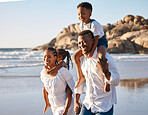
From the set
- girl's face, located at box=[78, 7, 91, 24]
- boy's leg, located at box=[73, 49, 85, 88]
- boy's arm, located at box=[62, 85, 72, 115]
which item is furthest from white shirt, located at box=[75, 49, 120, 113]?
girl's face, located at box=[78, 7, 91, 24]

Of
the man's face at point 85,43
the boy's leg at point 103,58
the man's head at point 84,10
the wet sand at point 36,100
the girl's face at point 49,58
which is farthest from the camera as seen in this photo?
the wet sand at point 36,100

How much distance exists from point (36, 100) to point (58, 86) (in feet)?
12.3

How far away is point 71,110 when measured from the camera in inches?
132

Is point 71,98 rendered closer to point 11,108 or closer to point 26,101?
point 11,108

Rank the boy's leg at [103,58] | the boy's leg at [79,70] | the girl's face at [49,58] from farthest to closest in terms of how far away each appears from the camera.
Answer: the girl's face at [49,58] < the boy's leg at [79,70] < the boy's leg at [103,58]

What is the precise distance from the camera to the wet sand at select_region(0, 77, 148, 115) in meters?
5.80

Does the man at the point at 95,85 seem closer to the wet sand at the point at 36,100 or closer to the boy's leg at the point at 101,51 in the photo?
the boy's leg at the point at 101,51

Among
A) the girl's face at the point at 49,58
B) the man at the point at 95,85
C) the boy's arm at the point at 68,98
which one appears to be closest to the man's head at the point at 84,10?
the man at the point at 95,85

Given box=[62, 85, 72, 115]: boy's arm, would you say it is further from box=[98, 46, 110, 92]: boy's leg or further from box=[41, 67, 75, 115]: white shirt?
box=[98, 46, 110, 92]: boy's leg

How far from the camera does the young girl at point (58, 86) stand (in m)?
3.25

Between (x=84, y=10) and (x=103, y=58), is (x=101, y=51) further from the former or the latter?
(x=84, y=10)

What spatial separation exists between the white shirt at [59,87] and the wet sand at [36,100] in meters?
2.48

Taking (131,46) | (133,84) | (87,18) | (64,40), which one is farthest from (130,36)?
(87,18)

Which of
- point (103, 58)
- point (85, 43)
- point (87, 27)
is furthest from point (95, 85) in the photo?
point (87, 27)
